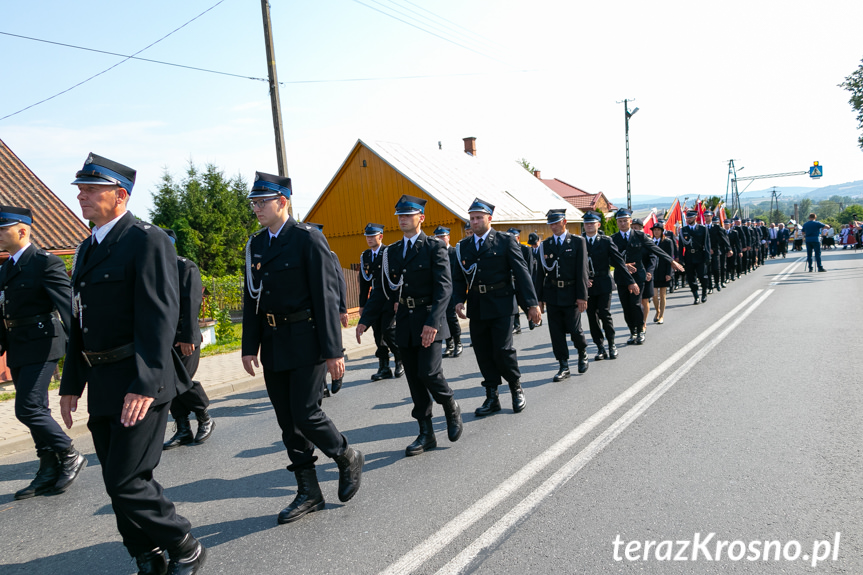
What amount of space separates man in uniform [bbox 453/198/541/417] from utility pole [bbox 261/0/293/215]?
8.79 m

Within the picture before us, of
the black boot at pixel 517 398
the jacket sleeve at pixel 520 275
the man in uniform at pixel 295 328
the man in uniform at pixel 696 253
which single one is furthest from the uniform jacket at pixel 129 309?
the man in uniform at pixel 696 253

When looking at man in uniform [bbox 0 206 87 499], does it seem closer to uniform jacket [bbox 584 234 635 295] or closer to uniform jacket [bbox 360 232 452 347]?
uniform jacket [bbox 360 232 452 347]

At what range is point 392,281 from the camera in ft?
18.2

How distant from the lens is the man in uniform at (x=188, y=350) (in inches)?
230

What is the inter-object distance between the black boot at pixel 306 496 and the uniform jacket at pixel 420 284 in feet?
4.88

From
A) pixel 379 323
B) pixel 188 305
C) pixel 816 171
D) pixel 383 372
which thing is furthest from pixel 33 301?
pixel 816 171

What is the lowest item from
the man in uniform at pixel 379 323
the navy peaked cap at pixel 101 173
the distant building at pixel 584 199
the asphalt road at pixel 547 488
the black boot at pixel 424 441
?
the asphalt road at pixel 547 488

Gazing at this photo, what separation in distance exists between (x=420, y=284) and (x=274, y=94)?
10.6 metres

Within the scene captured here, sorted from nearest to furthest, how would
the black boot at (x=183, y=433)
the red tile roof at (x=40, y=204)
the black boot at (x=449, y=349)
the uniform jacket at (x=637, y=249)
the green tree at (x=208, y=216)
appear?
the black boot at (x=183, y=433) → the black boot at (x=449, y=349) → the uniform jacket at (x=637, y=249) → the red tile roof at (x=40, y=204) → the green tree at (x=208, y=216)

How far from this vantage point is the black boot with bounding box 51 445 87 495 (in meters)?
4.96

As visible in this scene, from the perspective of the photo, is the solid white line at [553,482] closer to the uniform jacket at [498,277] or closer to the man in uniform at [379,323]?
the uniform jacket at [498,277]

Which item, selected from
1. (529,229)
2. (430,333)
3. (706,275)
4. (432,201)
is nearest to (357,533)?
(430,333)

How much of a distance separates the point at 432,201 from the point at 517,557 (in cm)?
2183

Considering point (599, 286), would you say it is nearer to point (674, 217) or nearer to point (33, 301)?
point (33, 301)
